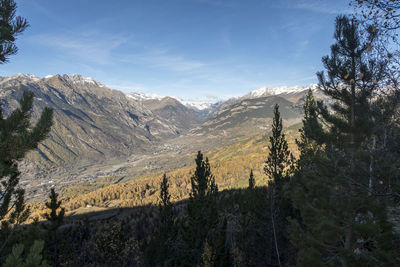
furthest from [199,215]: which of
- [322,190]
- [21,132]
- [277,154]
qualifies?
[21,132]

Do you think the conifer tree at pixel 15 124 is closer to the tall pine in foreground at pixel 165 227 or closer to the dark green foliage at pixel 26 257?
the dark green foliage at pixel 26 257

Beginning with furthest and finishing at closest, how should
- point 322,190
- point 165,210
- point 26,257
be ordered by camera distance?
point 165,210, point 322,190, point 26,257

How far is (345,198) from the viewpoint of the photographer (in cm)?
1127

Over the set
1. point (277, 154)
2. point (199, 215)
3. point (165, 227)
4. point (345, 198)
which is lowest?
point (165, 227)

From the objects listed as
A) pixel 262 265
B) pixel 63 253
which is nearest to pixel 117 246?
pixel 63 253

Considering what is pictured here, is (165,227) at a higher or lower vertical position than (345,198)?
lower

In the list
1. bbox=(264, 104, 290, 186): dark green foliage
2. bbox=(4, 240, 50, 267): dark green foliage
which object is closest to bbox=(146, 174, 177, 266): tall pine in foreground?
bbox=(264, 104, 290, 186): dark green foliage

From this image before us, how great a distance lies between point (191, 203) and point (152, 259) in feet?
79.7

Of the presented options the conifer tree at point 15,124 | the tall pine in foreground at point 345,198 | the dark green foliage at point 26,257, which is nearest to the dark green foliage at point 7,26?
the conifer tree at point 15,124

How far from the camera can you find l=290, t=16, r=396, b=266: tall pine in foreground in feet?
35.2

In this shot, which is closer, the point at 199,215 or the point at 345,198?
the point at 345,198

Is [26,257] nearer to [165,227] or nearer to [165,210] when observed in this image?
[165,210]

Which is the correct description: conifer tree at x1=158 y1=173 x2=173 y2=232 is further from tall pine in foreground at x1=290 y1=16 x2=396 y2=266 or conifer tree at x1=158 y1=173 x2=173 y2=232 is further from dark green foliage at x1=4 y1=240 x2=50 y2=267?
dark green foliage at x1=4 y1=240 x2=50 y2=267

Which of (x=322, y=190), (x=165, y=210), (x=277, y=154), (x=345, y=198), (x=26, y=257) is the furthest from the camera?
(x=165, y=210)
